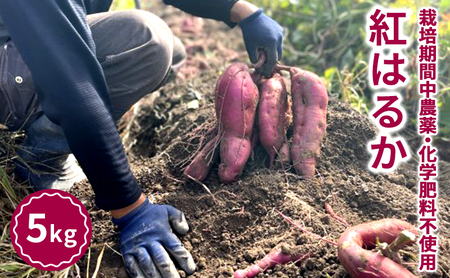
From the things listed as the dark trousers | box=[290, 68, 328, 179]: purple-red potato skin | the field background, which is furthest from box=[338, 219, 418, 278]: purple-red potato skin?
the dark trousers

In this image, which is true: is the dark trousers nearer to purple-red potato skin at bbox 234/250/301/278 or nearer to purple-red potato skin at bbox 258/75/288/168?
purple-red potato skin at bbox 258/75/288/168

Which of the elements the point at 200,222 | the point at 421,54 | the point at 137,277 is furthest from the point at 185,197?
the point at 421,54

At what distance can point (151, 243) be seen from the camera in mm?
1539

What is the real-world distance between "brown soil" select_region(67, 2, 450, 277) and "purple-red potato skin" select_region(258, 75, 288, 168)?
0.08 metres

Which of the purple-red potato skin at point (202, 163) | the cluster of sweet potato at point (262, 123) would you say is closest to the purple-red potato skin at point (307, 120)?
the cluster of sweet potato at point (262, 123)

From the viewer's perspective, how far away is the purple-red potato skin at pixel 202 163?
1.85 meters

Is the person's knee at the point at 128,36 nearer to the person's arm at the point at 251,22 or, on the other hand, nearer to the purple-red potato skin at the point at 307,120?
the person's arm at the point at 251,22

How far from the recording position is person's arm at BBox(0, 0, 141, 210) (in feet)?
4.55

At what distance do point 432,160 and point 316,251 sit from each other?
55cm

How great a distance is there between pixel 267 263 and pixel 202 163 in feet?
→ 1.61

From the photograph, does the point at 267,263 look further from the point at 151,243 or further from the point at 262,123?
the point at 262,123

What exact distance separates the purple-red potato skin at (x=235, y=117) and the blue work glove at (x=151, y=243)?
29cm

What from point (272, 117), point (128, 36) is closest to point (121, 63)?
point (128, 36)

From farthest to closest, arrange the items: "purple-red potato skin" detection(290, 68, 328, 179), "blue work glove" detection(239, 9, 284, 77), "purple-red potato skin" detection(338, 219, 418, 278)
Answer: "blue work glove" detection(239, 9, 284, 77) < "purple-red potato skin" detection(290, 68, 328, 179) < "purple-red potato skin" detection(338, 219, 418, 278)
